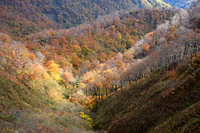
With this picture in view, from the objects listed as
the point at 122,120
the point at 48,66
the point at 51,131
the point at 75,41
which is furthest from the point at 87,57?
the point at 51,131

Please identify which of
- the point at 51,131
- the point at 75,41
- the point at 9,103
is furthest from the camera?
the point at 75,41

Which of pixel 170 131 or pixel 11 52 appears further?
pixel 11 52

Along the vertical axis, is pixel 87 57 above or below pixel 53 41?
below

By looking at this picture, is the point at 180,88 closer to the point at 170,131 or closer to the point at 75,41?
the point at 170,131

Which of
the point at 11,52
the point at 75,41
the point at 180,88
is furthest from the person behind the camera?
the point at 75,41

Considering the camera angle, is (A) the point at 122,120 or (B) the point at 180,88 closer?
(B) the point at 180,88

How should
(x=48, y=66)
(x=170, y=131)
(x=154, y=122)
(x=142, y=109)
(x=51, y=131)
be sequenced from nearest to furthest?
(x=170, y=131) < (x=51, y=131) < (x=154, y=122) < (x=142, y=109) < (x=48, y=66)

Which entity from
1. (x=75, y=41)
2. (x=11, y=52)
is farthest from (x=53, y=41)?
(x=11, y=52)

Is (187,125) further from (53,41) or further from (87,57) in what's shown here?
(53,41)

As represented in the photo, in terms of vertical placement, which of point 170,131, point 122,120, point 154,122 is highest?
point 170,131
